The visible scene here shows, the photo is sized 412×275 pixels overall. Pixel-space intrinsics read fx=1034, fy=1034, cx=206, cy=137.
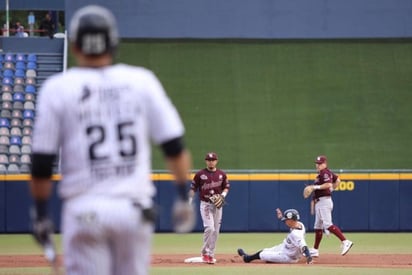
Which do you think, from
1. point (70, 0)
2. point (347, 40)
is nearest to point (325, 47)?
point (347, 40)

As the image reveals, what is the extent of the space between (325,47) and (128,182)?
87.8 feet

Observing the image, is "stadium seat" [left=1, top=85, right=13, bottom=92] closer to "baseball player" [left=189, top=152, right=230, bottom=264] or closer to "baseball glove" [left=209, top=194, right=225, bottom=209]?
"baseball player" [left=189, top=152, right=230, bottom=264]

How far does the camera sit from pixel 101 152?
559cm

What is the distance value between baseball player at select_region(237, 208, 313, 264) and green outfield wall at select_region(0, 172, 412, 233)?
299 inches

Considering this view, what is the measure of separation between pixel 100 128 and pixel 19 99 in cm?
2415

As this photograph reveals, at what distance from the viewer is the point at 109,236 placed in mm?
5520

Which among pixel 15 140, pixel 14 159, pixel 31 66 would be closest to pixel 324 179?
pixel 14 159

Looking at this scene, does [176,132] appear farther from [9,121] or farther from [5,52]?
[5,52]

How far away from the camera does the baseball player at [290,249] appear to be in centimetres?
1702

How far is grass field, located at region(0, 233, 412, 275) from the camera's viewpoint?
1520 centimetres

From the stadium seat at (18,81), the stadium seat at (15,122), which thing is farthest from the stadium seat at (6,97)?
the stadium seat at (15,122)

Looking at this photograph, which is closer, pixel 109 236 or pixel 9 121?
pixel 109 236

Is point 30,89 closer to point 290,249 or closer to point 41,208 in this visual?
point 290,249

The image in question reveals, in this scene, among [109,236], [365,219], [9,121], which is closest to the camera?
[109,236]
